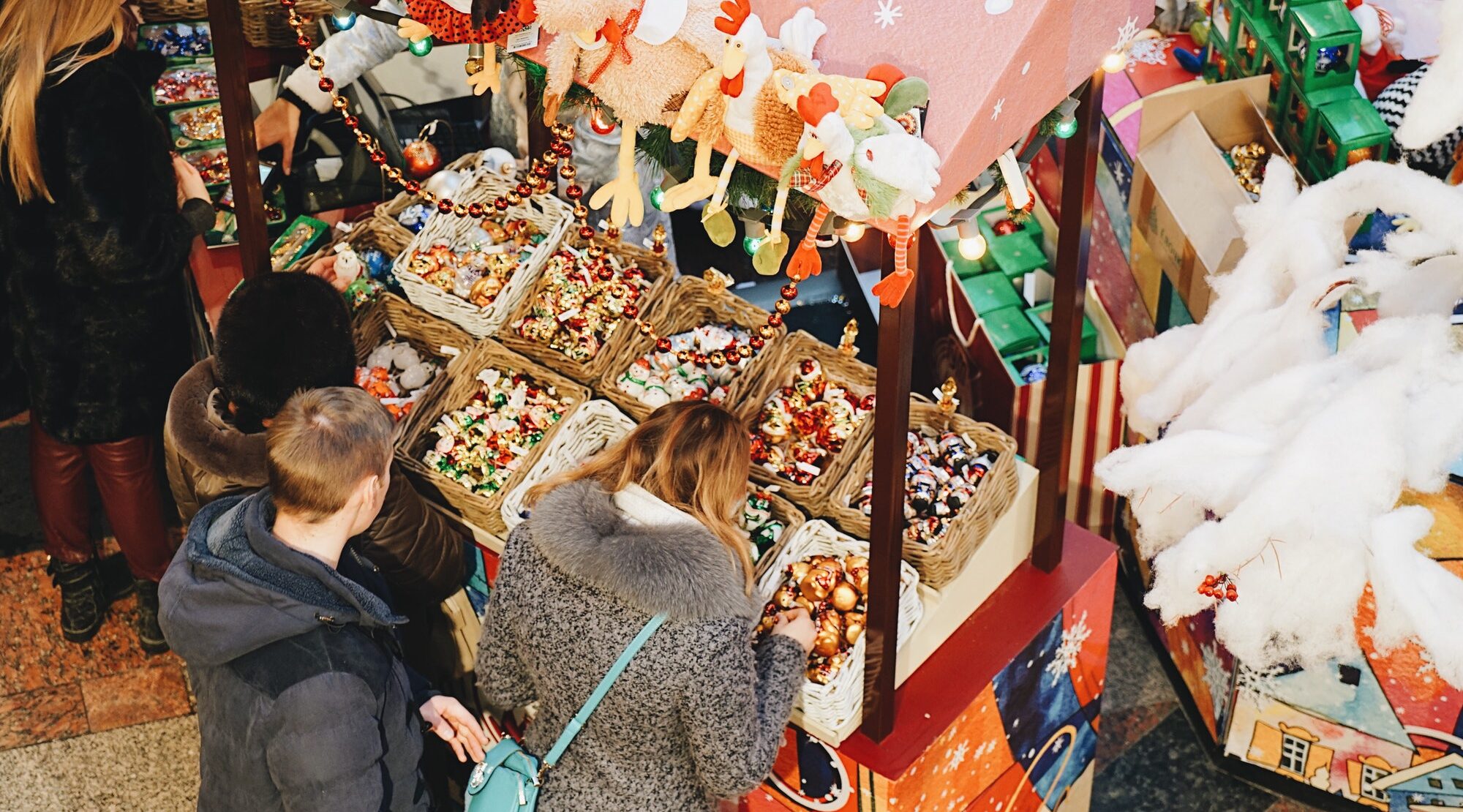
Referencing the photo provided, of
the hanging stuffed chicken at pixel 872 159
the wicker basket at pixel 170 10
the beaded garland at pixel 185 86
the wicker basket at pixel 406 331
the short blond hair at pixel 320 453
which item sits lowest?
the wicker basket at pixel 406 331

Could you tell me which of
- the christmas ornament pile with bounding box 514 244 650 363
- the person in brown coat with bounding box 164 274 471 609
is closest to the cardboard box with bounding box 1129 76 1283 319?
the christmas ornament pile with bounding box 514 244 650 363

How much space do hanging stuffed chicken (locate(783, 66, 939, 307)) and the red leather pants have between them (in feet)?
8.57

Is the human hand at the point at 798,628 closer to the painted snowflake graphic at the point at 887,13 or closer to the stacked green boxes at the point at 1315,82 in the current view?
the painted snowflake graphic at the point at 887,13

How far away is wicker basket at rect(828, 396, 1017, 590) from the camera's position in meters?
2.87

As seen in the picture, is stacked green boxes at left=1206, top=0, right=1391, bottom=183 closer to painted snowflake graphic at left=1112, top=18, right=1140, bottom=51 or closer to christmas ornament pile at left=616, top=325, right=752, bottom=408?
painted snowflake graphic at left=1112, top=18, right=1140, bottom=51

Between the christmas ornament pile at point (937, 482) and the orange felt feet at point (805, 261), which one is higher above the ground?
the orange felt feet at point (805, 261)

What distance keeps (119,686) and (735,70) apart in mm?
3043

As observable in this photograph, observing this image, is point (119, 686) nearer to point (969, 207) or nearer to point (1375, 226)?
point (969, 207)

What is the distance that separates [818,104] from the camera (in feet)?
6.35

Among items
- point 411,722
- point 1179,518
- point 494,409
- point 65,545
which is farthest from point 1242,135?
point 65,545

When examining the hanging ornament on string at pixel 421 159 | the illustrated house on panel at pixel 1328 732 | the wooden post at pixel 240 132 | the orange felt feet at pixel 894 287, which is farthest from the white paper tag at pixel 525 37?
the illustrated house on panel at pixel 1328 732

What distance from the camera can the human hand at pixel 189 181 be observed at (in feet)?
12.2

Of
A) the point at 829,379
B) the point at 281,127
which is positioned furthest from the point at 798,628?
the point at 281,127

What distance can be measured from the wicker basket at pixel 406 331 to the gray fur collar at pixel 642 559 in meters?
1.04
